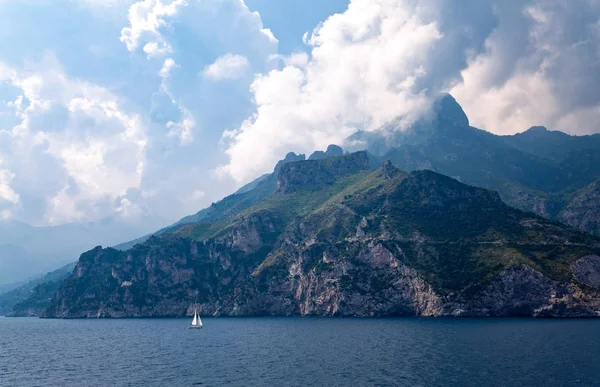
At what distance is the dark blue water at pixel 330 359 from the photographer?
95.2 metres

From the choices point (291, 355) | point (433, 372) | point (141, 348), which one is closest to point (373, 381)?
point (433, 372)

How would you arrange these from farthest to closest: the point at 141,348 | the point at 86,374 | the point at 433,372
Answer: the point at 141,348, the point at 86,374, the point at 433,372

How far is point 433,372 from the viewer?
98.6 meters

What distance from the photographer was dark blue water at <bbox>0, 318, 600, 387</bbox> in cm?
9525

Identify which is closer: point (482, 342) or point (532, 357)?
point (532, 357)

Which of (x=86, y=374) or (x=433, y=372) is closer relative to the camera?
(x=433, y=372)

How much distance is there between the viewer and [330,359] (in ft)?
391

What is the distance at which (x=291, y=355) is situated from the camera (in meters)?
128

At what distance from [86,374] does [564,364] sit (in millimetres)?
112347

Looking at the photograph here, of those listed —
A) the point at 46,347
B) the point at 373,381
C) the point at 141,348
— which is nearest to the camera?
the point at 373,381

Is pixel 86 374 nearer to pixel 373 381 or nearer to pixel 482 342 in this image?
pixel 373 381

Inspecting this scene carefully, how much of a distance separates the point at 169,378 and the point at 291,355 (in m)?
38.2

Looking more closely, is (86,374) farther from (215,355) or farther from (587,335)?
(587,335)

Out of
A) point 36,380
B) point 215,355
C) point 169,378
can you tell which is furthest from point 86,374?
point 215,355
